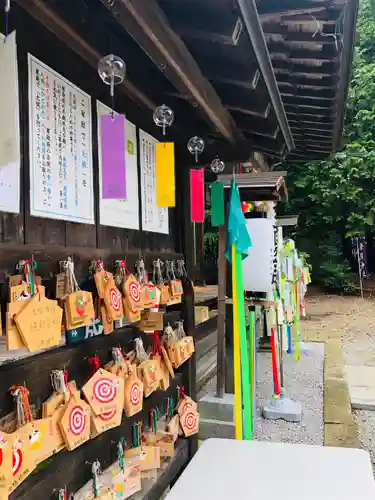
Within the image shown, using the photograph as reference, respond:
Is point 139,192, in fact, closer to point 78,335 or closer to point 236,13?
point 78,335

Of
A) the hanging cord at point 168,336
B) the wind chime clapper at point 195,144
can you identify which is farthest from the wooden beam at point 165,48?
the hanging cord at point 168,336

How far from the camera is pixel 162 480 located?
296 cm

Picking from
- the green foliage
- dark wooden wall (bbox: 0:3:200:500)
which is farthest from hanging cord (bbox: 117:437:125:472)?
the green foliage

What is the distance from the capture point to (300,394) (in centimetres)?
648

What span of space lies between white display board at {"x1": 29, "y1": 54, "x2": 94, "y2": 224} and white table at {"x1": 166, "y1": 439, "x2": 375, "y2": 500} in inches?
53.9

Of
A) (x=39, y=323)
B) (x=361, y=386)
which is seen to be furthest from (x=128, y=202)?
(x=361, y=386)

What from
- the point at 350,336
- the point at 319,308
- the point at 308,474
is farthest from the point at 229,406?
the point at 319,308

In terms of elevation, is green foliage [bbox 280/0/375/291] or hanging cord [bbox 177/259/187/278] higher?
green foliage [bbox 280/0/375/291]

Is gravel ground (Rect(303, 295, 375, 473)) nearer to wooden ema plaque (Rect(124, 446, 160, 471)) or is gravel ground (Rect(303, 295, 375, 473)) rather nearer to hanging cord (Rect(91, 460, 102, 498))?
wooden ema plaque (Rect(124, 446, 160, 471))

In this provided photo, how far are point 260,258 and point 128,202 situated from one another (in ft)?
8.37

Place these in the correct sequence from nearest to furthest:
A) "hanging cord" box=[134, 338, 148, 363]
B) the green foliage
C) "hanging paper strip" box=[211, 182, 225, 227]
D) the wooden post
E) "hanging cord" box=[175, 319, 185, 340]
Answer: "hanging cord" box=[134, 338, 148, 363] < "hanging cord" box=[175, 319, 185, 340] < "hanging paper strip" box=[211, 182, 225, 227] < the wooden post < the green foliage

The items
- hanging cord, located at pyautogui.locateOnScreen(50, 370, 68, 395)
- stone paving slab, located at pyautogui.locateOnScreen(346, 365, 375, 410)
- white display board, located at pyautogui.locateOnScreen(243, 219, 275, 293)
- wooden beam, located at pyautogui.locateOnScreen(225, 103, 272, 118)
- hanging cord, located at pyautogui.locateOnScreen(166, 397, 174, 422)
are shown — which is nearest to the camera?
hanging cord, located at pyautogui.locateOnScreen(50, 370, 68, 395)

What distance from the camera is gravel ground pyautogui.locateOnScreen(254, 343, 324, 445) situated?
4.98 metres

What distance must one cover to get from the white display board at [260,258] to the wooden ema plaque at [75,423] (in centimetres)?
321
